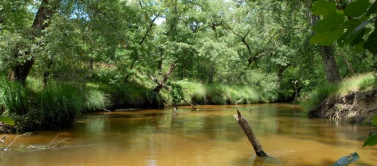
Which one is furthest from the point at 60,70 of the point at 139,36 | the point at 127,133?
the point at 139,36

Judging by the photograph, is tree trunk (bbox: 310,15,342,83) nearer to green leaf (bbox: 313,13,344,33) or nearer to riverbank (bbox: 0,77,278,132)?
riverbank (bbox: 0,77,278,132)

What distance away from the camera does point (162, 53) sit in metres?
17.7

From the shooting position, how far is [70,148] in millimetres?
6559

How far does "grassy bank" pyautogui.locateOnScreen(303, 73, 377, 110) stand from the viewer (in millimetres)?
11305

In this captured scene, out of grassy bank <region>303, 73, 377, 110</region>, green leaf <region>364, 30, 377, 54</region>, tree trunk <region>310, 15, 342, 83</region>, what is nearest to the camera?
green leaf <region>364, 30, 377, 54</region>

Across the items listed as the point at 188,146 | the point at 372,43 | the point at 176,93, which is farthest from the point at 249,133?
the point at 176,93

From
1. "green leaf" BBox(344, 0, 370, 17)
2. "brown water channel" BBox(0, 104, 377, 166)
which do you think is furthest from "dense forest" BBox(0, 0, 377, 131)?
"brown water channel" BBox(0, 104, 377, 166)

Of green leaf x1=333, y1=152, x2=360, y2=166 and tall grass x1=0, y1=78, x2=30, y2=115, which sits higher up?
tall grass x1=0, y1=78, x2=30, y2=115

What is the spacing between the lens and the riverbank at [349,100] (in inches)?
429

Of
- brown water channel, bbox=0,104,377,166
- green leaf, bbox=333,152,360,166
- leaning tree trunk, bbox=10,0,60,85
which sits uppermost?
leaning tree trunk, bbox=10,0,60,85

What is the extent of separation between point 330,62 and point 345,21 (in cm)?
1365

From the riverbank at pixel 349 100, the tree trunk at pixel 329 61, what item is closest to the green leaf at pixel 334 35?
the riverbank at pixel 349 100

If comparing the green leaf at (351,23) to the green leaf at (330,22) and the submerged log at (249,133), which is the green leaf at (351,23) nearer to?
the green leaf at (330,22)

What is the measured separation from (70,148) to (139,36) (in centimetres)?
1120
